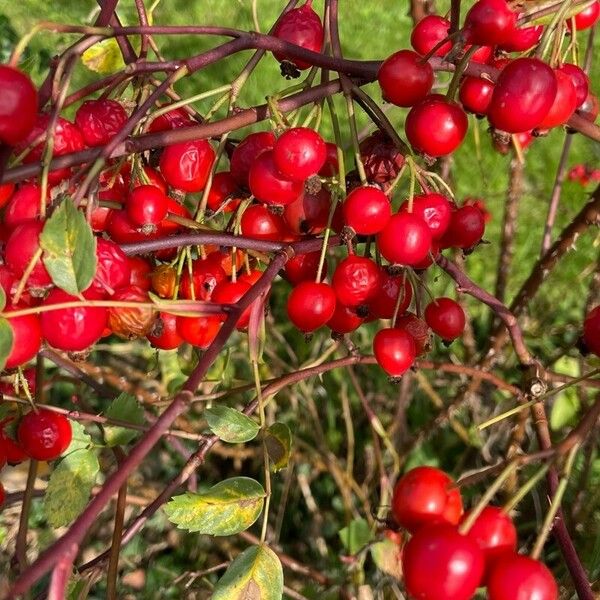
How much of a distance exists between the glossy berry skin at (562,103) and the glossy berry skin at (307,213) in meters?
0.26

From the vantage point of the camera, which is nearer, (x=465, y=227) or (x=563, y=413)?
(x=465, y=227)

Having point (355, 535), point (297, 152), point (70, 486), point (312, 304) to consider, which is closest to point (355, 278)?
point (312, 304)

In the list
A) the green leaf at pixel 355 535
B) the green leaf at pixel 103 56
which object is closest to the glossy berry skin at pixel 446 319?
the green leaf at pixel 103 56

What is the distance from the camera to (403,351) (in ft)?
3.10

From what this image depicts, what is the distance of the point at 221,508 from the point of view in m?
0.87

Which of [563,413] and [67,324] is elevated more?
[67,324]

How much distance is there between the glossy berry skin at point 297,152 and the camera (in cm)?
84

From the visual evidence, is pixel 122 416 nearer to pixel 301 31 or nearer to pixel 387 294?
pixel 387 294

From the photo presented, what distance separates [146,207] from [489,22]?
1.31ft

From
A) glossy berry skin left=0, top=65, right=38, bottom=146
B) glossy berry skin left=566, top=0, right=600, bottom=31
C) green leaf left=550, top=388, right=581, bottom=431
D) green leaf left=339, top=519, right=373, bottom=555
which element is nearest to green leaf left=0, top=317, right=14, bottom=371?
glossy berry skin left=0, top=65, right=38, bottom=146

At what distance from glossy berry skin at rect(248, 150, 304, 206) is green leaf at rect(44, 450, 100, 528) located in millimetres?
444

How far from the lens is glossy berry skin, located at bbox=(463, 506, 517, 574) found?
652 mm

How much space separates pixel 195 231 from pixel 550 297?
6.37 ft

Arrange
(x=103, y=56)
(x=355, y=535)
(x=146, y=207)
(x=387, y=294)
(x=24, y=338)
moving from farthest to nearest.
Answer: (x=355, y=535) < (x=103, y=56) < (x=387, y=294) < (x=146, y=207) < (x=24, y=338)
